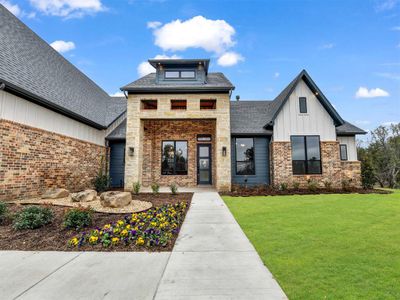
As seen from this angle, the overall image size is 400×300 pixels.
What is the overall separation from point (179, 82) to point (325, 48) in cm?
1175

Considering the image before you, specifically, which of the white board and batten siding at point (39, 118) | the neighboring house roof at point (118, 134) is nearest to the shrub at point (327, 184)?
the neighboring house roof at point (118, 134)

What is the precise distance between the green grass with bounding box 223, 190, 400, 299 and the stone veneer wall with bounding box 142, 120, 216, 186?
25.4ft

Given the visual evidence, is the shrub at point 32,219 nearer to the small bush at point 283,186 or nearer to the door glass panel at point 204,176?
the door glass panel at point 204,176

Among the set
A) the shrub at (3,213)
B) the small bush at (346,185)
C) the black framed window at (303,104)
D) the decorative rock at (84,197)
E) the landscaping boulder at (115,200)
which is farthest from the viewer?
the black framed window at (303,104)

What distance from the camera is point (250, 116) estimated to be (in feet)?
47.7

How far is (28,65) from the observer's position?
955 cm

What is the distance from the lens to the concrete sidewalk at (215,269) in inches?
94.2

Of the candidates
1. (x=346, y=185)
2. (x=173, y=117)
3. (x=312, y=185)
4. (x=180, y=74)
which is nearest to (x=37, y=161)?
(x=173, y=117)

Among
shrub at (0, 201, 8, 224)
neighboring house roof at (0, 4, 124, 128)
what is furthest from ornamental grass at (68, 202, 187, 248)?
neighboring house roof at (0, 4, 124, 128)

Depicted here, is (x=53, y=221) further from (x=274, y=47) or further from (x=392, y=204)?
(x=274, y=47)

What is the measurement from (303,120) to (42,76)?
14922mm

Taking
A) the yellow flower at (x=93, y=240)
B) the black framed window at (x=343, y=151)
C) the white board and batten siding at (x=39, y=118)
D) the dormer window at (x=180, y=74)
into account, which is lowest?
the yellow flower at (x=93, y=240)

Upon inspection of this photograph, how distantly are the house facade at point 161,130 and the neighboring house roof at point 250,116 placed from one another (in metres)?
0.08

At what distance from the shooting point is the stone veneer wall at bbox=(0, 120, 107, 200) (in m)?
7.46
